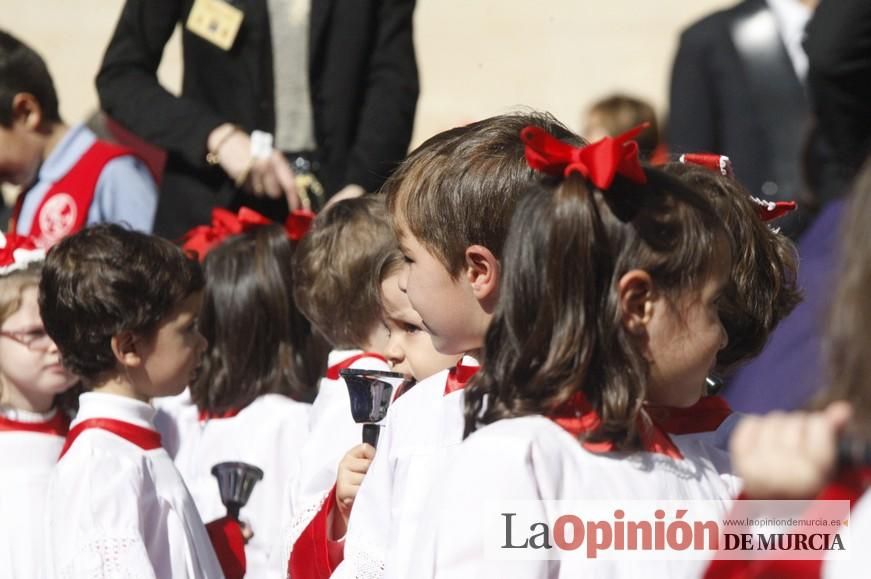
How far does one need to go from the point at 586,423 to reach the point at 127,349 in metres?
1.67

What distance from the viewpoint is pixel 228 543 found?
3.74 metres

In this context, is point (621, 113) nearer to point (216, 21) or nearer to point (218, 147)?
point (216, 21)

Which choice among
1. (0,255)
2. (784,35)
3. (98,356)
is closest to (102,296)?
(98,356)

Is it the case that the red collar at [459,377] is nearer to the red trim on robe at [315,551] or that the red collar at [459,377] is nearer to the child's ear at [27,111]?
the red trim on robe at [315,551]

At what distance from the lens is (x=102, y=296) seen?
3693 millimetres

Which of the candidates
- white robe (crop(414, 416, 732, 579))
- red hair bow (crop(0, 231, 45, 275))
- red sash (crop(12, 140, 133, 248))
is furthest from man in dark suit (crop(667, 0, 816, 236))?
white robe (crop(414, 416, 732, 579))

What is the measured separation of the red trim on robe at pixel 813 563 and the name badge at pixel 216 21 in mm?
3185

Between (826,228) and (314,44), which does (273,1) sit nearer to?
(314,44)

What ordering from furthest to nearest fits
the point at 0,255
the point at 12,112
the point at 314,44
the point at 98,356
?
the point at 12,112, the point at 314,44, the point at 0,255, the point at 98,356

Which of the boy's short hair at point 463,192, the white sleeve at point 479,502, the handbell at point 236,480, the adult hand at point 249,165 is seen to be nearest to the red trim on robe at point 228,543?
the handbell at point 236,480

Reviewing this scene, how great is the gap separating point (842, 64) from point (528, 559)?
1.98m

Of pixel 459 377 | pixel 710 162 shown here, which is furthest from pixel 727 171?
pixel 459 377

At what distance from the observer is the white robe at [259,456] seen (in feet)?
13.8

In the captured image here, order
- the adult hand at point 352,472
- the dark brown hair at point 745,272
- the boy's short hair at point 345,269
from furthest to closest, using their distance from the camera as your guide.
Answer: the boy's short hair at point 345,269 < the adult hand at point 352,472 < the dark brown hair at point 745,272
